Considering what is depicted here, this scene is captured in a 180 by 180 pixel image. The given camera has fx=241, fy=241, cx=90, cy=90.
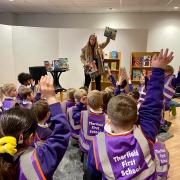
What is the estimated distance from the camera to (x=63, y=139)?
3.45 ft

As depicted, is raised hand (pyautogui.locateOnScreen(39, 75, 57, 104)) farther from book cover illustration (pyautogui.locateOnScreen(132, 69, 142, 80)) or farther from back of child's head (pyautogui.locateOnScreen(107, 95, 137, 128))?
book cover illustration (pyautogui.locateOnScreen(132, 69, 142, 80))

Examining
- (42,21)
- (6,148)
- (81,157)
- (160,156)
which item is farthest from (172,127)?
(42,21)

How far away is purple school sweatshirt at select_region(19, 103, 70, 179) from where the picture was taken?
95cm

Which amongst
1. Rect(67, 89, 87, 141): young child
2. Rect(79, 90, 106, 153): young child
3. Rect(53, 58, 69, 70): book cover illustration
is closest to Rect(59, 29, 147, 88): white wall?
Rect(53, 58, 69, 70): book cover illustration

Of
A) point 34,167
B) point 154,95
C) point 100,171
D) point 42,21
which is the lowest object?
point 100,171

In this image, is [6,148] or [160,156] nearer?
[6,148]

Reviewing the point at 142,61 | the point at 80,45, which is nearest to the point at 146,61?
the point at 142,61

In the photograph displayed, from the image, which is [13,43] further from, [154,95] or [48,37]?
[154,95]

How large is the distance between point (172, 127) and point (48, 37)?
169 inches

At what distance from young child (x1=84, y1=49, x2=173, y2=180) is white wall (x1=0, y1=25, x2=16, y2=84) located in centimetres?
558

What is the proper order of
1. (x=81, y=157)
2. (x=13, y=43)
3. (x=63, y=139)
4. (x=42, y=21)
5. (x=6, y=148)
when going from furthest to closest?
1. (x=42, y=21)
2. (x=13, y=43)
3. (x=81, y=157)
4. (x=63, y=139)
5. (x=6, y=148)

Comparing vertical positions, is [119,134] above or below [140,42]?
below

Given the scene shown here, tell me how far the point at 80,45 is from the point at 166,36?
2.91m

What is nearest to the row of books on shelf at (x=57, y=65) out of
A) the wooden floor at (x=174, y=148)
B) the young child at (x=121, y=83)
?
the young child at (x=121, y=83)
